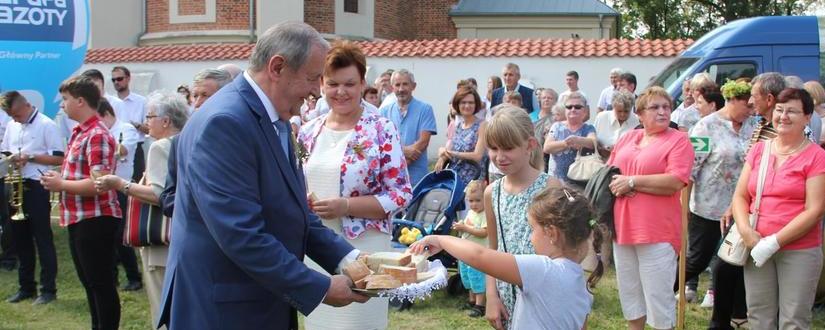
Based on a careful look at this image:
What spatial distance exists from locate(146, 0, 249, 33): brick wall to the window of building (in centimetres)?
338

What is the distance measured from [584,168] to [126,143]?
4283 millimetres

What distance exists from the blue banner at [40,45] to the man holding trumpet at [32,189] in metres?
1.46

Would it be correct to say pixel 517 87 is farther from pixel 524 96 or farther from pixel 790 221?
pixel 790 221

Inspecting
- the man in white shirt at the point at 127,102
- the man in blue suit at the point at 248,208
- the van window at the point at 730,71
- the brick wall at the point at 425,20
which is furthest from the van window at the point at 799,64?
the brick wall at the point at 425,20

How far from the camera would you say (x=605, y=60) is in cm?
1856

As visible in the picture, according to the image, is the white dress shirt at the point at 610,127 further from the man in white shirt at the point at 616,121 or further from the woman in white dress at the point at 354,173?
the woman in white dress at the point at 354,173

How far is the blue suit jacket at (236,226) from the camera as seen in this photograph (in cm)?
259

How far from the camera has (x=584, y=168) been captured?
293 inches

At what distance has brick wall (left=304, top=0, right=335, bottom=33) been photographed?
1073 inches

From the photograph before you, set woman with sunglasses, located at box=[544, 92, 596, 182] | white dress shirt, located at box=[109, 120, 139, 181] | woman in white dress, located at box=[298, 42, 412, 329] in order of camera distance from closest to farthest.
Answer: woman in white dress, located at box=[298, 42, 412, 329], white dress shirt, located at box=[109, 120, 139, 181], woman with sunglasses, located at box=[544, 92, 596, 182]

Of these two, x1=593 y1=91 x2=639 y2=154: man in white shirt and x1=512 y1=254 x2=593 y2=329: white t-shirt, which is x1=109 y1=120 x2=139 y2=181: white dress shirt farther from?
x1=512 y1=254 x2=593 y2=329: white t-shirt

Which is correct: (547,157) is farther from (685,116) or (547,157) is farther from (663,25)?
(663,25)

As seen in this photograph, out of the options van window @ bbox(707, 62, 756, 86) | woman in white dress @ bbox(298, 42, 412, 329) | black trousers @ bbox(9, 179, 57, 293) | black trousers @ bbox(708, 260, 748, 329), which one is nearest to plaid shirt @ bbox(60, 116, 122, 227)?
woman in white dress @ bbox(298, 42, 412, 329)

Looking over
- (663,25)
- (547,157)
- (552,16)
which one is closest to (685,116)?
(547,157)
